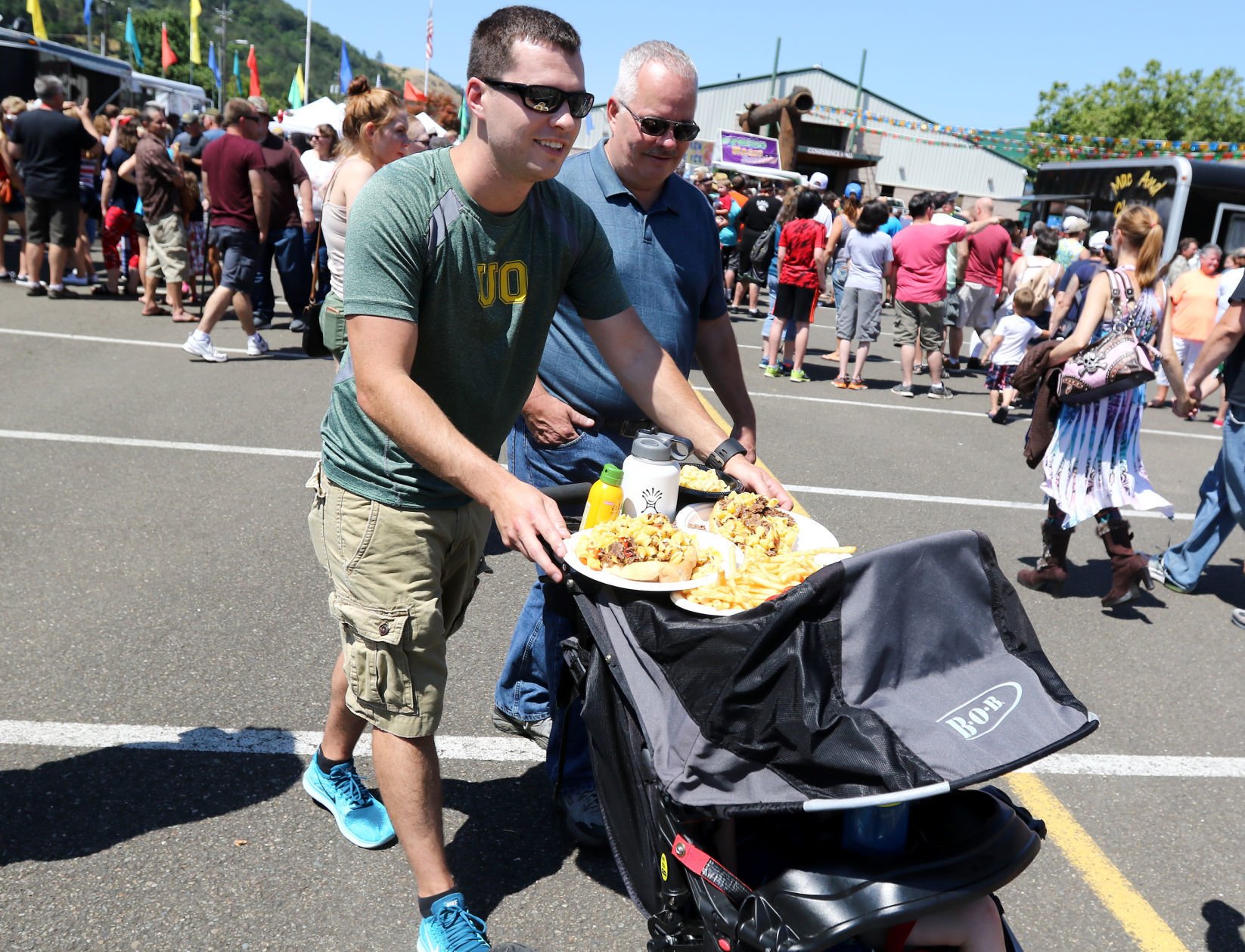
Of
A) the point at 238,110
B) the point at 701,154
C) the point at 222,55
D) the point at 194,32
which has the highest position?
the point at 222,55

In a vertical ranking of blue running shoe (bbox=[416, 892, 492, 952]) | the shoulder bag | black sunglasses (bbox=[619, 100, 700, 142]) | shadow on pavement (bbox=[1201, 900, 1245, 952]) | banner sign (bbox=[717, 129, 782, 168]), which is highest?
banner sign (bbox=[717, 129, 782, 168])

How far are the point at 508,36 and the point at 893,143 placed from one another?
55.3 m

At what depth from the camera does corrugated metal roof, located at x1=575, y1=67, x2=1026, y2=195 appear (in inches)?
2055

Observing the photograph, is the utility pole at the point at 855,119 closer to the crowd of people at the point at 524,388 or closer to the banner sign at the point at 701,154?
the banner sign at the point at 701,154

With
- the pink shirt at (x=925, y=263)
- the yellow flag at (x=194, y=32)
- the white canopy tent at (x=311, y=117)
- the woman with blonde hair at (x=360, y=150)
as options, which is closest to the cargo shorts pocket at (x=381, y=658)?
the woman with blonde hair at (x=360, y=150)

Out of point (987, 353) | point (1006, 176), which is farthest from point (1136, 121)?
point (987, 353)

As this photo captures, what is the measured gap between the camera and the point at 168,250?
421 inches

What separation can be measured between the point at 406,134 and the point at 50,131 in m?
6.92

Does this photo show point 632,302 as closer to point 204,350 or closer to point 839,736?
point 839,736

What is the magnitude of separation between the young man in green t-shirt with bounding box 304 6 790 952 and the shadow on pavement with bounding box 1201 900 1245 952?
6.01 ft

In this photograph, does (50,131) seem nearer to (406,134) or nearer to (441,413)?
(406,134)

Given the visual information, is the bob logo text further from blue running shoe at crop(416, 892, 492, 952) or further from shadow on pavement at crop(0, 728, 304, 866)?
shadow on pavement at crop(0, 728, 304, 866)

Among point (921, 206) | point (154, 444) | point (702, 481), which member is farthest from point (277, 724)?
point (921, 206)

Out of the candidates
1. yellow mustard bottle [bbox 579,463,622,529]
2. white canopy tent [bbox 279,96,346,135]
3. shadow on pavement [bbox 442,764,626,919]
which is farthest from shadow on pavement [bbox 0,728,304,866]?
white canopy tent [bbox 279,96,346,135]
